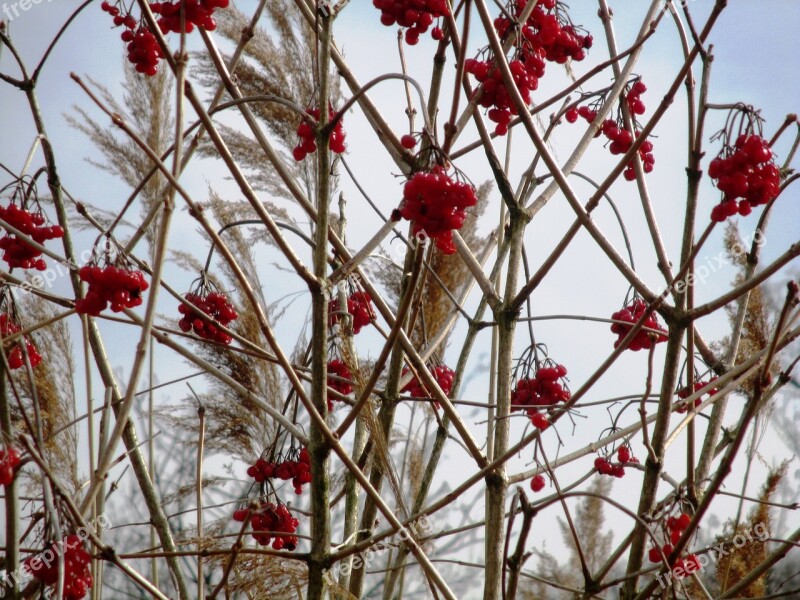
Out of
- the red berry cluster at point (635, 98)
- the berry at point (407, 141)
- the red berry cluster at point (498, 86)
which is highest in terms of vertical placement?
the red berry cluster at point (635, 98)

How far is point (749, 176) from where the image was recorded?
0.93 metres

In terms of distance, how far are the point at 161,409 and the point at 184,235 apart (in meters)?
0.70

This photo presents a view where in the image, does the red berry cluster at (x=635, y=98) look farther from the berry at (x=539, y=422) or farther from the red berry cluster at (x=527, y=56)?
the berry at (x=539, y=422)

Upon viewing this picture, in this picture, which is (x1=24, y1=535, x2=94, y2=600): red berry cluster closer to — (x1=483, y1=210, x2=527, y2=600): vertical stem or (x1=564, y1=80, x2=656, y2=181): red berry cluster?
(x1=483, y1=210, x2=527, y2=600): vertical stem

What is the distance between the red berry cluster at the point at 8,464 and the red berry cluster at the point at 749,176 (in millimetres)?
808

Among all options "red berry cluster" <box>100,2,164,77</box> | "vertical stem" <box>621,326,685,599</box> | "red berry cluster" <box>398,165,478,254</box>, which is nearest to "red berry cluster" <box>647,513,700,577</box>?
"vertical stem" <box>621,326,685,599</box>

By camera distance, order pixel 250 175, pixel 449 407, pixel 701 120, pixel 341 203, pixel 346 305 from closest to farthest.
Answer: pixel 449 407, pixel 701 120, pixel 346 305, pixel 341 203, pixel 250 175

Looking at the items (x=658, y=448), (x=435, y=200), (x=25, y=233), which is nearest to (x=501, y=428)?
(x=658, y=448)

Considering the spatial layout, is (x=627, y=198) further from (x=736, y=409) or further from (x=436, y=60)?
(x=436, y=60)

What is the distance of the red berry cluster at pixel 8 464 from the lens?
67cm

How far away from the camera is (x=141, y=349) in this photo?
629 millimetres

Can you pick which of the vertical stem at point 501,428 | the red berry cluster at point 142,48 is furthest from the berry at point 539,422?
the red berry cluster at point 142,48

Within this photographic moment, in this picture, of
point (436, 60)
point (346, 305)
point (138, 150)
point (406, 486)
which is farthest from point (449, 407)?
point (138, 150)

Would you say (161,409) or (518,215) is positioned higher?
(161,409)
